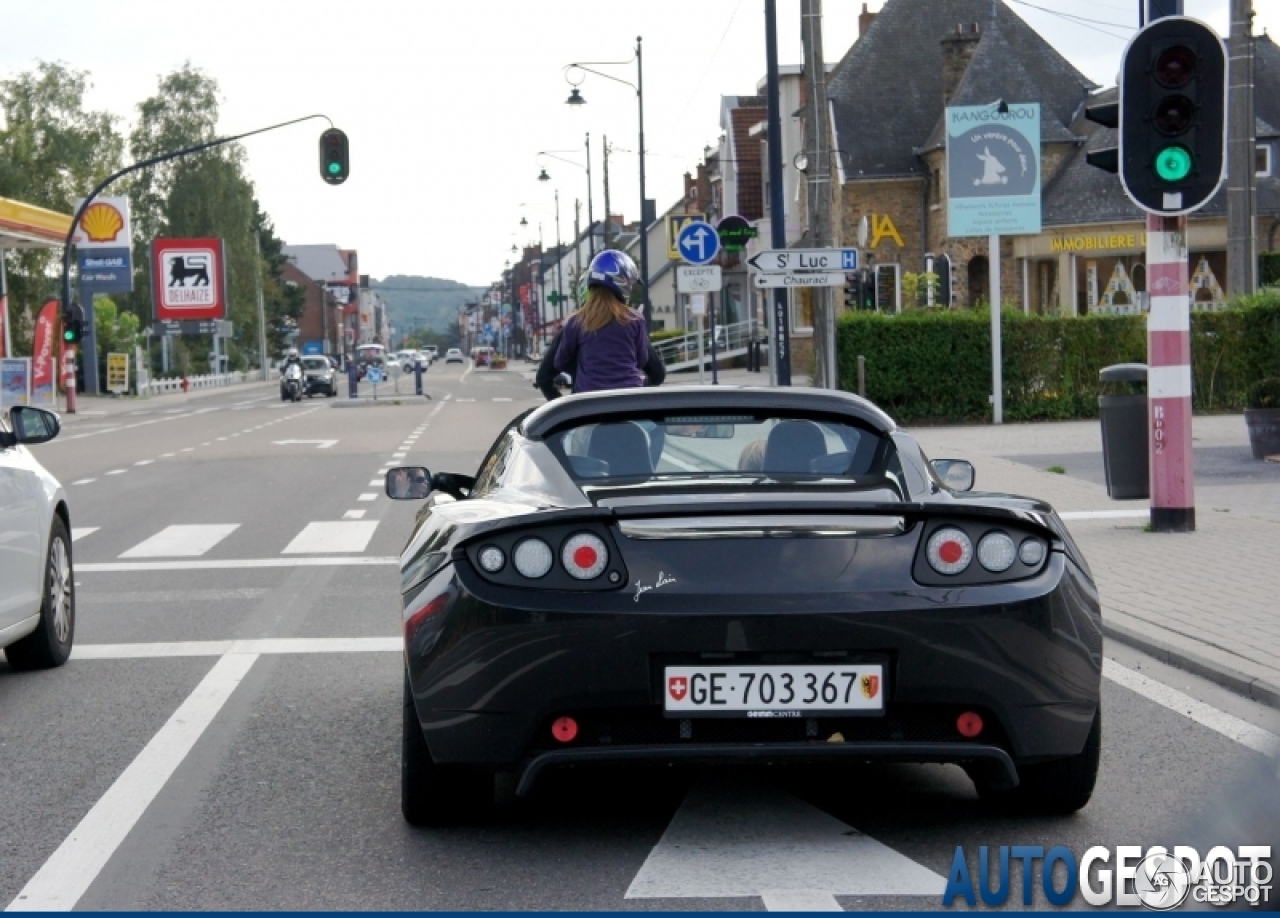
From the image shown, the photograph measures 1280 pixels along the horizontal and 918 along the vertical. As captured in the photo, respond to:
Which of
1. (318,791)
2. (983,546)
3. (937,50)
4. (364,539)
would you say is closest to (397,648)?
(318,791)

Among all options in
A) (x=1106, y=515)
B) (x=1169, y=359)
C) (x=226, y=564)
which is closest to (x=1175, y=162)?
(x=1169, y=359)

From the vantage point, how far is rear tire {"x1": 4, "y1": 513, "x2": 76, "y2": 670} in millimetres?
8148

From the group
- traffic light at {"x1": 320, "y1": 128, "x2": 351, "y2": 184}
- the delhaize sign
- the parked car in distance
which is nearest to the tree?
the delhaize sign

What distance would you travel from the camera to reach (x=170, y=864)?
16.0 ft

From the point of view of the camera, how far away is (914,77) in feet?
195

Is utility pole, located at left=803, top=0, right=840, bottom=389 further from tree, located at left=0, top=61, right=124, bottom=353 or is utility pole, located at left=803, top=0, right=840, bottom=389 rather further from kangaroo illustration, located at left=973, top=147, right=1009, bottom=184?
tree, located at left=0, top=61, right=124, bottom=353

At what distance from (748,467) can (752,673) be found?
1144 millimetres

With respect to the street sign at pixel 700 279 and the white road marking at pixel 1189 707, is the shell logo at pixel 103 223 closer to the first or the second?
the street sign at pixel 700 279

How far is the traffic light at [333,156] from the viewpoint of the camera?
118 feet

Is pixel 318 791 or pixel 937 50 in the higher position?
pixel 937 50

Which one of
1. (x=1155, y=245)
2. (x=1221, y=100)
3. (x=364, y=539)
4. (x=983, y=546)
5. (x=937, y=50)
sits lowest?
(x=364, y=539)

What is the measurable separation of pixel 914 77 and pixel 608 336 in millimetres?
52170

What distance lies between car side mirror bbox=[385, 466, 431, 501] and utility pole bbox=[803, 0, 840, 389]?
721 inches

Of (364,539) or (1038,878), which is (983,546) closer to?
(1038,878)
